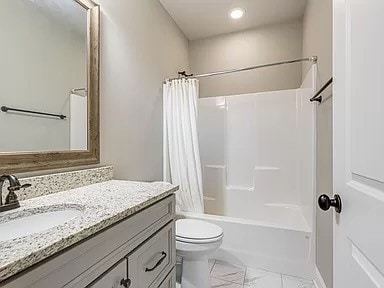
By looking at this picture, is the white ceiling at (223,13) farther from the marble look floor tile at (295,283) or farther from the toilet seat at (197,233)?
the marble look floor tile at (295,283)

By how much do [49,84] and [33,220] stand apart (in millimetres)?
752

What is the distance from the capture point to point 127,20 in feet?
6.14

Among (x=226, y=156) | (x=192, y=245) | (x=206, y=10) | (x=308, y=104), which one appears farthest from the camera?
(x=226, y=156)

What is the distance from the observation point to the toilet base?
1.64 m

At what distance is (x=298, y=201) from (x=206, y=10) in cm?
235

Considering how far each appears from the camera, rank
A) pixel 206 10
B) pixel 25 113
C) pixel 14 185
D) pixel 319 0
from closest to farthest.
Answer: pixel 14 185 < pixel 25 113 < pixel 319 0 < pixel 206 10

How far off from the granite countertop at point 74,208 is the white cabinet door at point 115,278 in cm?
17

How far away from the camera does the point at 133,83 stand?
1.96m

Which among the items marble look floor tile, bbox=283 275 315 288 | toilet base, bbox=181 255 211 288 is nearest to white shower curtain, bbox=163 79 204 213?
toilet base, bbox=181 255 211 288

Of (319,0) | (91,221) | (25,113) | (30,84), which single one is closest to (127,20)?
(30,84)

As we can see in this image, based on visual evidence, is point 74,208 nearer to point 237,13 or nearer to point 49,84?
point 49,84

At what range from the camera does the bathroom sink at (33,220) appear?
2.75 ft

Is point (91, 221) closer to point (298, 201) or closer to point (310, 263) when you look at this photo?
point (310, 263)

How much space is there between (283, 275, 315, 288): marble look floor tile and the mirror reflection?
1812 millimetres
